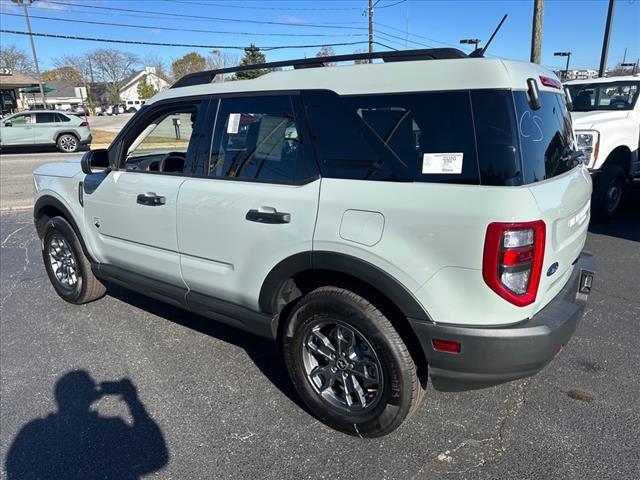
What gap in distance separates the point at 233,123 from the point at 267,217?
29.2 inches

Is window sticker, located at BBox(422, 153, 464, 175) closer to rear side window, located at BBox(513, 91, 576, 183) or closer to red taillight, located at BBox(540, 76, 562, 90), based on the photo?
rear side window, located at BBox(513, 91, 576, 183)

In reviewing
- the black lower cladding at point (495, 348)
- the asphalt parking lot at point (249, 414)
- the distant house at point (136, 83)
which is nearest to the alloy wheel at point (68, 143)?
the asphalt parking lot at point (249, 414)

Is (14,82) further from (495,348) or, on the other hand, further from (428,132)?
(495,348)

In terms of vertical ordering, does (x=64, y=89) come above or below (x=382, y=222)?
above

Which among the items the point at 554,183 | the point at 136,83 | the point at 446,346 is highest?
the point at 136,83

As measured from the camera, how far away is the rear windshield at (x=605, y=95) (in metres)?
7.09

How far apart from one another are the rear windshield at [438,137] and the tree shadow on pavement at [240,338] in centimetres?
150

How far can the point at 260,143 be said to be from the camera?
2760 millimetres

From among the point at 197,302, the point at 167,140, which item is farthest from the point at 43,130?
the point at 197,302

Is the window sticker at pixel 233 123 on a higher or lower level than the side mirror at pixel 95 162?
higher

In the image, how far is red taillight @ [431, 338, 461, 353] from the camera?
2.11 meters

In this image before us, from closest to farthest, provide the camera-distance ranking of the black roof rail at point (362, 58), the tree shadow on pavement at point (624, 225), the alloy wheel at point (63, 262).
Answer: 1. the black roof rail at point (362, 58)
2. the alloy wheel at point (63, 262)
3. the tree shadow on pavement at point (624, 225)

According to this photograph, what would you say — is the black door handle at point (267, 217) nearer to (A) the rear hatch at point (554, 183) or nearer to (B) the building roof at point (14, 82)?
(A) the rear hatch at point (554, 183)

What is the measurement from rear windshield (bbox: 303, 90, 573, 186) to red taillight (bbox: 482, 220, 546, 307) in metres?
0.21
